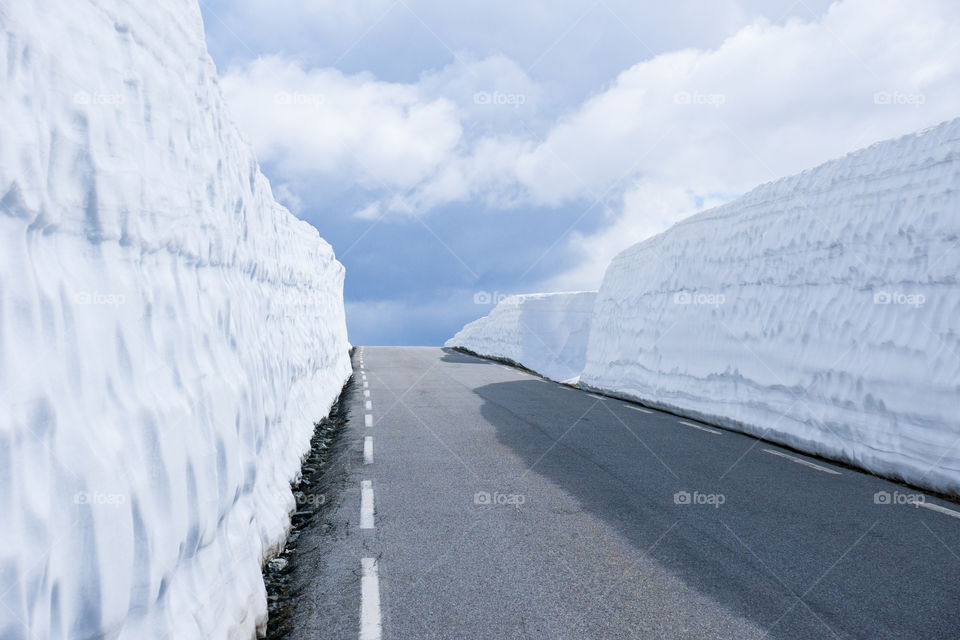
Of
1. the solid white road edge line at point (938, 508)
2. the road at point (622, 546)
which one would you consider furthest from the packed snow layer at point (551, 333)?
the solid white road edge line at point (938, 508)

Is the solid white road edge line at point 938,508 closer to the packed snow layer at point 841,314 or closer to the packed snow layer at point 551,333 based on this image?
the packed snow layer at point 841,314

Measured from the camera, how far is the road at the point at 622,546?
11.4 feet

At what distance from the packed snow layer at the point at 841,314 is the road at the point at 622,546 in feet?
2.71

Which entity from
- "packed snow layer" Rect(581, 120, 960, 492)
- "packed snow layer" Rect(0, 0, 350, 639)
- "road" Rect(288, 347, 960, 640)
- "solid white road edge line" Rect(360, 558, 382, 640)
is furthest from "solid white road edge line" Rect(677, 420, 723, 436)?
"packed snow layer" Rect(0, 0, 350, 639)

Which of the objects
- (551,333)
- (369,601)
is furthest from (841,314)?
(551,333)

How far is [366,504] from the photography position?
18.3 ft

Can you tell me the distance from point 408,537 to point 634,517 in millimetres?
2063

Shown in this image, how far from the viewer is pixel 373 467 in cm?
697

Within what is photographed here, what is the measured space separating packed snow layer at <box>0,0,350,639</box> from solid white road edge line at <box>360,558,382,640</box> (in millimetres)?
645

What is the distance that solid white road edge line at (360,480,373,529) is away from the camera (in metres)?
5.08

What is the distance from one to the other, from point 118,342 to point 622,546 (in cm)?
380

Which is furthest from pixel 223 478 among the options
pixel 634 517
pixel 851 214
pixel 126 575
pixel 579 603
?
pixel 851 214

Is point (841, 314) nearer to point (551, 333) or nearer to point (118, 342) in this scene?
point (118, 342)

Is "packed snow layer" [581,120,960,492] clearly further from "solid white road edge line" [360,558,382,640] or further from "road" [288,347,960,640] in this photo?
"solid white road edge line" [360,558,382,640]
